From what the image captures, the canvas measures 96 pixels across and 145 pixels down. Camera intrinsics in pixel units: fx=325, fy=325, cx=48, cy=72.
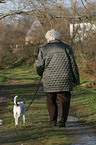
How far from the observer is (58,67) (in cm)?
626

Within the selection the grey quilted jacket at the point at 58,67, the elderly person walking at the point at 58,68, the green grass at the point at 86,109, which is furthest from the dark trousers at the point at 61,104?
the green grass at the point at 86,109

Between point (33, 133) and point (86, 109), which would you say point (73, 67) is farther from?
point (86, 109)

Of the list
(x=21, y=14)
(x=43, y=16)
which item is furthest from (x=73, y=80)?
(x=21, y=14)

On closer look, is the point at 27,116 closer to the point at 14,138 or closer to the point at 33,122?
the point at 33,122

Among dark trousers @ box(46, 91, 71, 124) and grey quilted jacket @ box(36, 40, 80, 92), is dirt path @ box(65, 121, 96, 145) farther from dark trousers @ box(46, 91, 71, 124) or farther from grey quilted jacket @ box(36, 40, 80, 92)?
grey quilted jacket @ box(36, 40, 80, 92)

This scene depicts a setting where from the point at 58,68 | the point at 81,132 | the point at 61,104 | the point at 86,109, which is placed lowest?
the point at 86,109

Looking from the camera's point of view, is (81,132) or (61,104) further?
(61,104)

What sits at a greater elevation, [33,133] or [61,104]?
[61,104]

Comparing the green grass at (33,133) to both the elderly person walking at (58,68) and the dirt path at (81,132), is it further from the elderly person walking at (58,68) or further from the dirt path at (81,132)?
the elderly person walking at (58,68)

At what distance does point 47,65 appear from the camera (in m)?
6.37

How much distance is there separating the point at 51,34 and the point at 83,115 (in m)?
2.52

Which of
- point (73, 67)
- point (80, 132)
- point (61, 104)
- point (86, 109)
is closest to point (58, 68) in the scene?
point (73, 67)

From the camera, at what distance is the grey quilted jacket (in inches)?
247

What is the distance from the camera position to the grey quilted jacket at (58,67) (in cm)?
627
